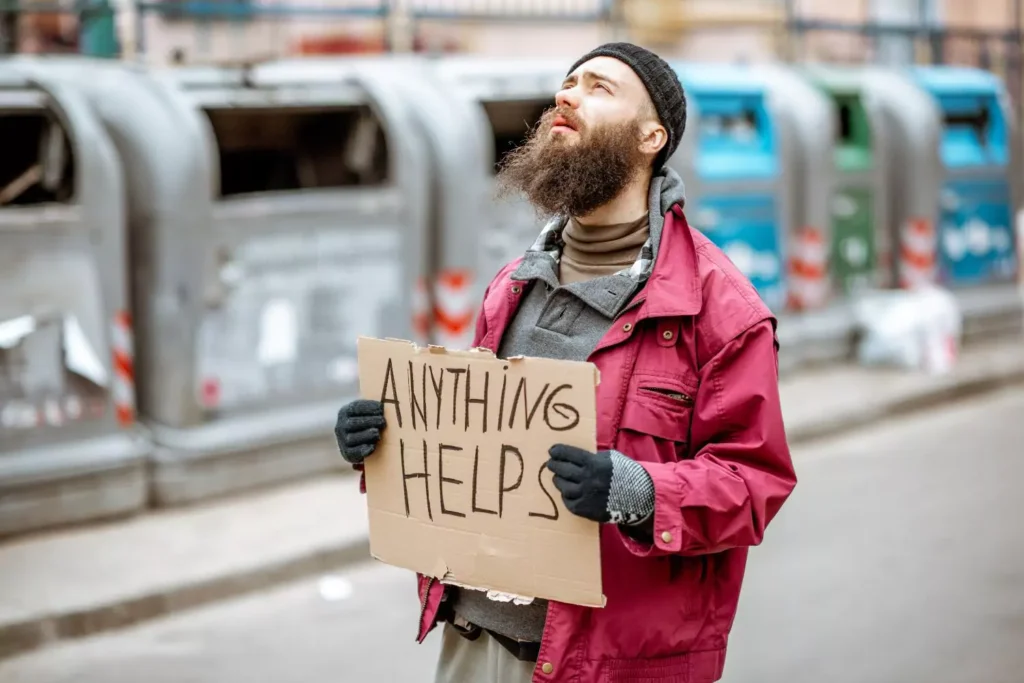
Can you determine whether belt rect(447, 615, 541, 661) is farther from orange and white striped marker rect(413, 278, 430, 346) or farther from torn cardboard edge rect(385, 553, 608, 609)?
orange and white striped marker rect(413, 278, 430, 346)

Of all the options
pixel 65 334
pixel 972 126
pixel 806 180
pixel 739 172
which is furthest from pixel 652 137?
pixel 972 126

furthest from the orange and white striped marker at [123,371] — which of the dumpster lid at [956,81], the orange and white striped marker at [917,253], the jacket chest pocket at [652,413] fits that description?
Result: the dumpster lid at [956,81]

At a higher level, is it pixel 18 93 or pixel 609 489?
pixel 18 93

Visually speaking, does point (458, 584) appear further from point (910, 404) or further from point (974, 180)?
point (974, 180)

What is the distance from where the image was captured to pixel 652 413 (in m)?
2.48

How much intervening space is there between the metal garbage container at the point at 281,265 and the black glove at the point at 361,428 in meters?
3.67

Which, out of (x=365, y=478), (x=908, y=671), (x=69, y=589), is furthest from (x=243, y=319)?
(x=365, y=478)

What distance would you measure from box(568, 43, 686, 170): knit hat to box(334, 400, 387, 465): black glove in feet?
2.33

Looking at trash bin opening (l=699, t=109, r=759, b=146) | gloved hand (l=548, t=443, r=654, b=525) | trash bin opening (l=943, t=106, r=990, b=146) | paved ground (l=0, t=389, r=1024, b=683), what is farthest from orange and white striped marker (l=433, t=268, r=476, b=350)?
trash bin opening (l=943, t=106, r=990, b=146)

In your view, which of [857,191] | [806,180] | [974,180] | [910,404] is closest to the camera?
[910,404]

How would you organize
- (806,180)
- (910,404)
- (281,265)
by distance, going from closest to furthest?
(281,265) < (910,404) < (806,180)

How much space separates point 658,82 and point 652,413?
0.64 meters

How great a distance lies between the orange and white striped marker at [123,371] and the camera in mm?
6020

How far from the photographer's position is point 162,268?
242 inches
